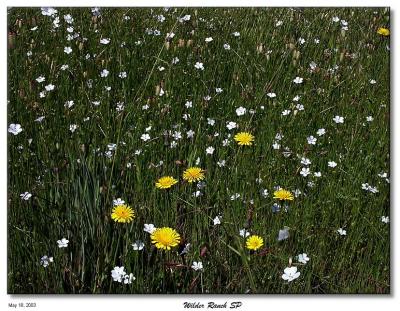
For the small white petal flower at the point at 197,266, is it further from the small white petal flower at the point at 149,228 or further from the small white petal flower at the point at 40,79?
the small white petal flower at the point at 40,79

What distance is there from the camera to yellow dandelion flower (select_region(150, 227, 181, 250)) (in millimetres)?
Result: 2209

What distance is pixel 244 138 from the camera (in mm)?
2621

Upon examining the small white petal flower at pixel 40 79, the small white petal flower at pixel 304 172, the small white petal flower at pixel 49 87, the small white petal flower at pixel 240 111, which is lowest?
the small white petal flower at pixel 304 172

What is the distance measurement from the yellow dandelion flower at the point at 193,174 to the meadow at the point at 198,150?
0.05 feet

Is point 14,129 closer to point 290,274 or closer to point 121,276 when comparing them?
point 121,276

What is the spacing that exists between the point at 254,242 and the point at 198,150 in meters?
0.50

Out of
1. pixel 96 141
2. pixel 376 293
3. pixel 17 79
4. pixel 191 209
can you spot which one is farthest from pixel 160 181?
pixel 376 293

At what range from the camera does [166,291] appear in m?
2.26

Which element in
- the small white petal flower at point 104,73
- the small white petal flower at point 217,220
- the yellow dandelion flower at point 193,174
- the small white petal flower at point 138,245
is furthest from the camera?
the small white petal flower at point 104,73

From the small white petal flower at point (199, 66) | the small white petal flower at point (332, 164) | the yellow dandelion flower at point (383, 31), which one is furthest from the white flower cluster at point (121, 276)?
the yellow dandelion flower at point (383, 31)

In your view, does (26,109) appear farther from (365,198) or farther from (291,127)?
(365,198)

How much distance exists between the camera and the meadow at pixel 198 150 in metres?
2.27

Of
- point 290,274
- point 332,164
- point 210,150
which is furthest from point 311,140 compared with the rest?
point 290,274

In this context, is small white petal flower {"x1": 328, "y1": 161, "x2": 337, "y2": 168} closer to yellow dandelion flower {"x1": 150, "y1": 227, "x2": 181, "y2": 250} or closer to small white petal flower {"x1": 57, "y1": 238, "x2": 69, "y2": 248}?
yellow dandelion flower {"x1": 150, "y1": 227, "x2": 181, "y2": 250}
